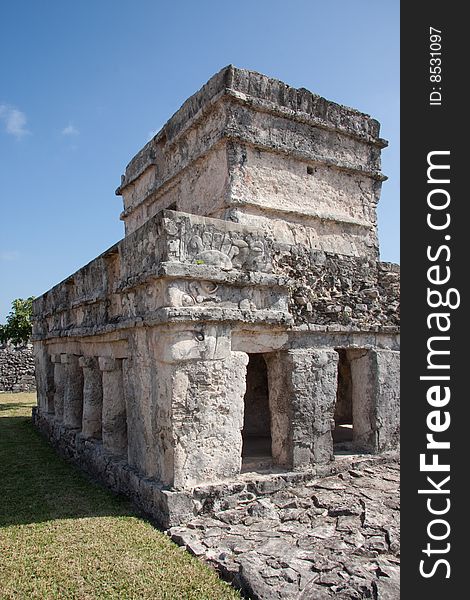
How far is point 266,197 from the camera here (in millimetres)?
8453

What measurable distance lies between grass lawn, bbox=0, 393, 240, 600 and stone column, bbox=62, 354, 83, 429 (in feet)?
7.32

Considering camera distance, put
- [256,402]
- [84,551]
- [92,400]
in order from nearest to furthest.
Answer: [84,551] < [92,400] < [256,402]

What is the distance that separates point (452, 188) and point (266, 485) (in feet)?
12.0

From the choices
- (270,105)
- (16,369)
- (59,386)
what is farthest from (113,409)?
(16,369)

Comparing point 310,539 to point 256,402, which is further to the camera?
Result: point 256,402

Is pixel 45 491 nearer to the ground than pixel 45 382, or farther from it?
nearer to the ground

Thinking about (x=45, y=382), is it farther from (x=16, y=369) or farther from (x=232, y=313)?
(x=16, y=369)

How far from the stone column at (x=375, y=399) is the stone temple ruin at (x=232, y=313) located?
0.02 metres

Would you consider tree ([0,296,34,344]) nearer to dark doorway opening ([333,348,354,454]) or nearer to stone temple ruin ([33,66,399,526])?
stone temple ruin ([33,66,399,526])

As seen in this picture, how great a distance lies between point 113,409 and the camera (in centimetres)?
691

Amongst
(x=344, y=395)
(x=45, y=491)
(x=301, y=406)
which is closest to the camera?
(x=301, y=406)

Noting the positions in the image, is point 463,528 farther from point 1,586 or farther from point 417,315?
point 1,586

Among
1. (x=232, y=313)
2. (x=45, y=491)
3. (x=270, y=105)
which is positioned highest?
(x=270, y=105)

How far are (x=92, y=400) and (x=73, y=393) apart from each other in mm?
1323
